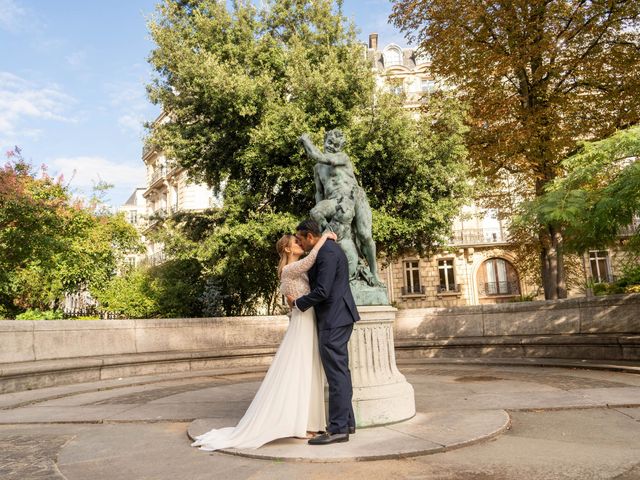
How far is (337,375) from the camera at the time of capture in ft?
15.3

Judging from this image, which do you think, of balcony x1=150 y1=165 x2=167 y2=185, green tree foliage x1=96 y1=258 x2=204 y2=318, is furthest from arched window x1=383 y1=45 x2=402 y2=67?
green tree foliage x1=96 y1=258 x2=204 y2=318

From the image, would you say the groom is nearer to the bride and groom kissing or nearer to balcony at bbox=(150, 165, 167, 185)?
the bride and groom kissing

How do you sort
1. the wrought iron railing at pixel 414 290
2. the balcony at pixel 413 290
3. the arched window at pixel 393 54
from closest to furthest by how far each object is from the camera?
the balcony at pixel 413 290 < the wrought iron railing at pixel 414 290 < the arched window at pixel 393 54

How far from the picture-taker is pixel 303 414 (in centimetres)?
468

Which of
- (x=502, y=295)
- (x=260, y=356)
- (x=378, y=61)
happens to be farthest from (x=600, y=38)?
(x=378, y=61)

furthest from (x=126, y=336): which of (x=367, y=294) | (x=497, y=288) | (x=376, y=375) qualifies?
(x=497, y=288)

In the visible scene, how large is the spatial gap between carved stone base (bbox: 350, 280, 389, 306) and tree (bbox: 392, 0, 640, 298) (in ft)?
37.2

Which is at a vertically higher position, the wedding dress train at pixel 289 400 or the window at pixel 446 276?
the window at pixel 446 276

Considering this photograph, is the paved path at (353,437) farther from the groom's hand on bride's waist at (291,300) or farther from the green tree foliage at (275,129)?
the green tree foliage at (275,129)

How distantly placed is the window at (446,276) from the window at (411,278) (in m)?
1.61

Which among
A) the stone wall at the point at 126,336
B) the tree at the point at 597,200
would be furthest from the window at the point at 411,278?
the tree at the point at 597,200

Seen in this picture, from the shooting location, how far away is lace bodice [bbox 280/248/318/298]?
4.83m

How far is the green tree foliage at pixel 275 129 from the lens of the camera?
16.7 meters

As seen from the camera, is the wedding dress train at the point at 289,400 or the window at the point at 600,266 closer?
the wedding dress train at the point at 289,400
